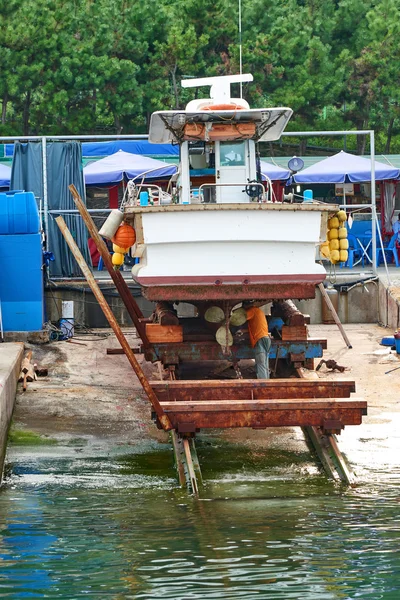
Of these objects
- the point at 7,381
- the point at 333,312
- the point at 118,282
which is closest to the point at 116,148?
the point at 333,312

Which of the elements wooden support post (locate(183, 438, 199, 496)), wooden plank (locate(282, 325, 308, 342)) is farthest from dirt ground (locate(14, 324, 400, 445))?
wooden support post (locate(183, 438, 199, 496))

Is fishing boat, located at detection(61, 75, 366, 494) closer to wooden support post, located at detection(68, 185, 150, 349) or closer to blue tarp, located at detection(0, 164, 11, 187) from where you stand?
wooden support post, located at detection(68, 185, 150, 349)

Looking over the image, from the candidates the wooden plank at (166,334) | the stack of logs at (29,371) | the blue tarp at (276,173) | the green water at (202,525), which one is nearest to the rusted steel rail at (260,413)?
the green water at (202,525)

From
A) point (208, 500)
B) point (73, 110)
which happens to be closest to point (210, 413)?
point (208, 500)

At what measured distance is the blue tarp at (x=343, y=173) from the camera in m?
23.2

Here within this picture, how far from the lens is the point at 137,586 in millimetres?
7203

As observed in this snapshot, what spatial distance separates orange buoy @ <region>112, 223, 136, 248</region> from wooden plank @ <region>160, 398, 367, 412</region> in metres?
3.11

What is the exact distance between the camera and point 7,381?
11492mm

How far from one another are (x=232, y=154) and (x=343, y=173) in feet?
33.3

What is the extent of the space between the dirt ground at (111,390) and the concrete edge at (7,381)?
23 cm

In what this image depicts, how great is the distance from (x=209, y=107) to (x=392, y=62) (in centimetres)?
2097

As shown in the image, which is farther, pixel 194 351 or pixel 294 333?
pixel 294 333

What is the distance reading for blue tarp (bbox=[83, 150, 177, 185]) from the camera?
884 inches

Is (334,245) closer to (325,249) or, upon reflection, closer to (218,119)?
(325,249)
